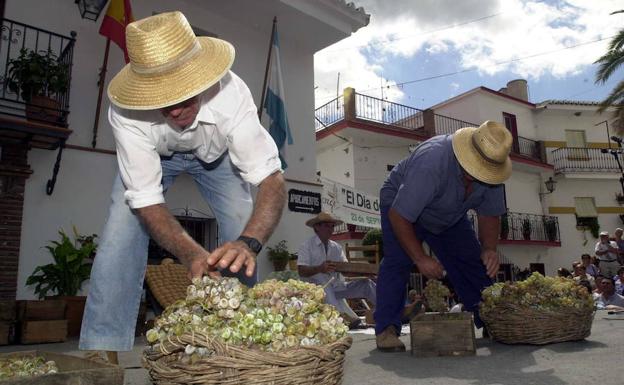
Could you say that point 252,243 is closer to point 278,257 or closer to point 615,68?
point 278,257

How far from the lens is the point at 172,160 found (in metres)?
2.55

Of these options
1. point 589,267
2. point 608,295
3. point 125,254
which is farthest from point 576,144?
point 125,254

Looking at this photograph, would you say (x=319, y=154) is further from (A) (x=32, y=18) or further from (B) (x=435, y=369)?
(B) (x=435, y=369)

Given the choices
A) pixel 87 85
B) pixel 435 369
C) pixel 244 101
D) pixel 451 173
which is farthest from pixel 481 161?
pixel 87 85

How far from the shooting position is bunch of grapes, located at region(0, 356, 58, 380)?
1.84 meters

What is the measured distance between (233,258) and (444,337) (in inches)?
72.5

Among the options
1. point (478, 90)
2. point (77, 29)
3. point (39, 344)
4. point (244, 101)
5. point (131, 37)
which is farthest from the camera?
point (478, 90)

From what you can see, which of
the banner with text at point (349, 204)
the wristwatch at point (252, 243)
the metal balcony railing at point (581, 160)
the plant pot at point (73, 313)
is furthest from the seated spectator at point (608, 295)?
the metal balcony railing at point (581, 160)

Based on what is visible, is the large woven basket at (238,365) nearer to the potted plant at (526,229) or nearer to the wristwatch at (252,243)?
the wristwatch at (252,243)

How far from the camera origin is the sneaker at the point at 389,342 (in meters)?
3.51

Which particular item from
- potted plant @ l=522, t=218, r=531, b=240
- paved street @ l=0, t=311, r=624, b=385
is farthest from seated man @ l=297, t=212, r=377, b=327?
potted plant @ l=522, t=218, r=531, b=240

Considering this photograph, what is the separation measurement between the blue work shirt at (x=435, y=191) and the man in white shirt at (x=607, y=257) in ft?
29.1

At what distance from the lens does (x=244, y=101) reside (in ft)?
7.52

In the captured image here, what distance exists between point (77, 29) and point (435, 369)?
307 inches
